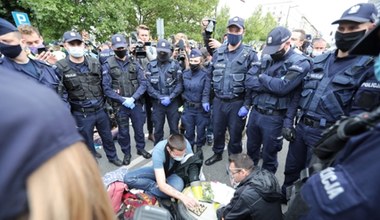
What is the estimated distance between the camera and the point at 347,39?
2084 millimetres

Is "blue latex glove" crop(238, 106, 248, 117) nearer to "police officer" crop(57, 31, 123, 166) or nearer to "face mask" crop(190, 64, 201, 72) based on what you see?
"face mask" crop(190, 64, 201, 72)

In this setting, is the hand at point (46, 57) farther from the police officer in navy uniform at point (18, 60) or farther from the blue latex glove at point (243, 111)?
the blue latex glove at point (243, 111)

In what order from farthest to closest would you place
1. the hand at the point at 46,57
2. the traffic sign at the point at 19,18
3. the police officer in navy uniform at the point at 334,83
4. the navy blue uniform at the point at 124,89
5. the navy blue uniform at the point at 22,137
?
the traffic sign at the point at 19,18 < the navy blue uniform at the point at 124,89 < the hand at the point at 46,57 < the police officer in navy uniform at the point at 334,83 < the navy blue uniform at the point at 22,137

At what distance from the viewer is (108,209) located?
505 mm

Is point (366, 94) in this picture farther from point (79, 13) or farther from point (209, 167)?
point (79, 13)

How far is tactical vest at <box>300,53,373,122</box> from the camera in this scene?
207 centimetres

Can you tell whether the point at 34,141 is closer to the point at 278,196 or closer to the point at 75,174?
the point at 75,174

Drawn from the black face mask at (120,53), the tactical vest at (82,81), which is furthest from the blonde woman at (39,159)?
the black face mask at (120,53)

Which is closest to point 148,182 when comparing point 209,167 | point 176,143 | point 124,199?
point 124,199

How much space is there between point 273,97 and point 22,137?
2819 mm

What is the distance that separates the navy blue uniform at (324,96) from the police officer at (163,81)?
2.06 metres

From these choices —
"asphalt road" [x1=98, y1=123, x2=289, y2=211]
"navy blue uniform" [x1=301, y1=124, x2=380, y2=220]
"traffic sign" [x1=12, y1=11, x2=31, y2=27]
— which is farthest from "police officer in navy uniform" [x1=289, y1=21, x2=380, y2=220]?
"traffic sign" [x1=12, y1=11, x2=31, y2=27]

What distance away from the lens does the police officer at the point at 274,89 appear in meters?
2.64

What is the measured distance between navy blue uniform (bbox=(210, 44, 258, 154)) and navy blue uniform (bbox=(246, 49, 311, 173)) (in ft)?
0.70
